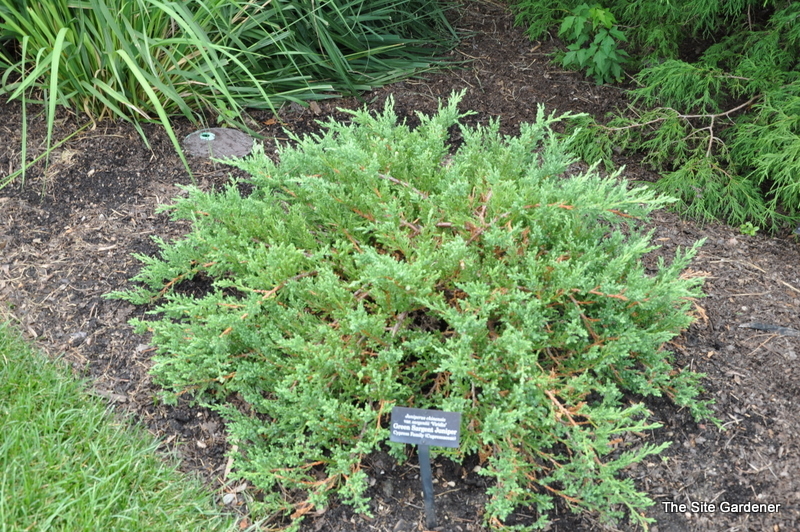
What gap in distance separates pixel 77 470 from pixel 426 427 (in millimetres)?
1157

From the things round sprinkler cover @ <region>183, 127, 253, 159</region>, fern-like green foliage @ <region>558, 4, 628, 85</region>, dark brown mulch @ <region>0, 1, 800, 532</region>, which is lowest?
dark brown mulch @ <region>0, 1, 800, 532</region>

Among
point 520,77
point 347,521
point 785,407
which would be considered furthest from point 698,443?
point 520,77

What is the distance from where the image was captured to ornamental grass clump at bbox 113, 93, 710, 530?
202 centimetres

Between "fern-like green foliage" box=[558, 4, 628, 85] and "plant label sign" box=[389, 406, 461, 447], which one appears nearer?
"plant label sign" box=[389, 406, 461, 447]

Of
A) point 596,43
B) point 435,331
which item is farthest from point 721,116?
point 435,331

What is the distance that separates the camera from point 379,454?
7.36ft

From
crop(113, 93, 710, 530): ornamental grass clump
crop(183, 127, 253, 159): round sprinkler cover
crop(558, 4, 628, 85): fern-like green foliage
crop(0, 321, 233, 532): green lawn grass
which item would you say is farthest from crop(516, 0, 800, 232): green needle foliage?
crop(0, 321, 233, 532): green lawn grass

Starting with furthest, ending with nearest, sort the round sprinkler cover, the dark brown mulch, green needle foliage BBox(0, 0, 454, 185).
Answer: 1. the round sprinkler cover
2. green needle foliage BBox(0, 0, 454, 185)
3. the dark brown mulch

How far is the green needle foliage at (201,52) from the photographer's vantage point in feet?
10.0

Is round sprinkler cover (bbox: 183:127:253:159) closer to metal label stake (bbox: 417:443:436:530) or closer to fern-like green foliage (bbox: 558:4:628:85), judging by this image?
fern-like green foliage (bbox: 558:4:628:85)

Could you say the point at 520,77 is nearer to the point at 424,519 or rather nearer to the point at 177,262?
the point at 177,262

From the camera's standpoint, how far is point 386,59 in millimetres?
4371

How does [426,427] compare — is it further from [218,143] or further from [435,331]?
[218,143]

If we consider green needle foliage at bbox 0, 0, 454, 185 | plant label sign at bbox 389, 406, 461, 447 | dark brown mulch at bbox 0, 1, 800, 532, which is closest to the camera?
plant label sign at bbox 389, 406, 461, 447
